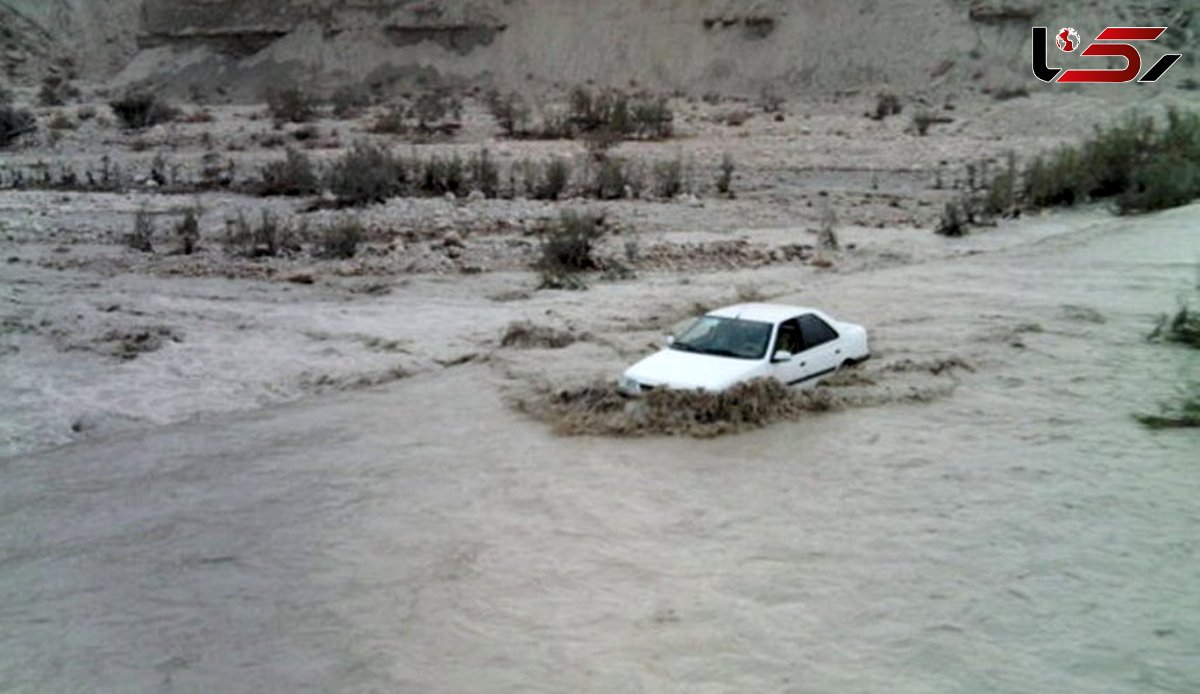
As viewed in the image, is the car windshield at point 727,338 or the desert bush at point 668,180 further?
the desert bush at point 668,180

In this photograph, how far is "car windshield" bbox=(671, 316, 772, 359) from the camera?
1313cm

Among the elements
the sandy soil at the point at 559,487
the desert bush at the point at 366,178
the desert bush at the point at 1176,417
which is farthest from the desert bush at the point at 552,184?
the desert bush at the point at 1176,417

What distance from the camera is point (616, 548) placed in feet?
33.9

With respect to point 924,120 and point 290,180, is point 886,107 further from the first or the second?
point 290,180

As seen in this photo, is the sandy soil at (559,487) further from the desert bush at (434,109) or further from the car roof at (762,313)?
the desert bush at (434,109)

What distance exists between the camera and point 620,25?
48.9 meters

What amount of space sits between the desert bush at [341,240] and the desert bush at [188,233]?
201 centimetres

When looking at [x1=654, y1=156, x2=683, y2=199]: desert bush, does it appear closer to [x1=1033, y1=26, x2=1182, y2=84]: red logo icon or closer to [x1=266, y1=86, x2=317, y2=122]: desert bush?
[x1=266, y1=86, x2=317, y2=122]: desert bush

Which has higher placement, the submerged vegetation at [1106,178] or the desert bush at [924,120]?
the desert bush at [924,120]

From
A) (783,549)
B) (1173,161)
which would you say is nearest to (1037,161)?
(1173,161)

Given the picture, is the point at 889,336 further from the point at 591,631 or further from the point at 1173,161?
the point at 1173,161

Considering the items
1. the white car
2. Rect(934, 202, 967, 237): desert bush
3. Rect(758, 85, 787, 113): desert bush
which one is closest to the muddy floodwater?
the white car

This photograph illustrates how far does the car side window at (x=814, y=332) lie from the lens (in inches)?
539

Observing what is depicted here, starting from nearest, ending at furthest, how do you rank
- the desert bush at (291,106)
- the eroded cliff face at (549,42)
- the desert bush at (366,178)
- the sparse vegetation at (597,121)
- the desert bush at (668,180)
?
the desert bush at (366,178) < the desert bush at (668,180) < the sparse vegetation at (597,121) < the desert bush at (291,106) < the eroded cliff face at (549,42)
